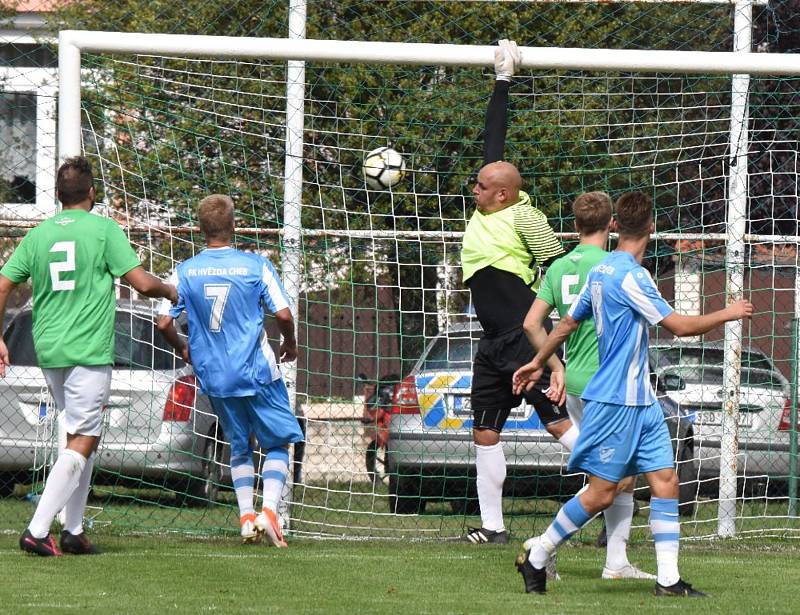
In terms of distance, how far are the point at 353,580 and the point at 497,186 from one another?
7.78 ft

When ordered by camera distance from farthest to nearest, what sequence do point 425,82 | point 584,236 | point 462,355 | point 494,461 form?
point 425,82
point 462,355
point 494,461
point 584,236

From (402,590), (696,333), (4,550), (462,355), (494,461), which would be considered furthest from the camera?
(462,355)

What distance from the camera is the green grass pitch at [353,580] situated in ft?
17.6

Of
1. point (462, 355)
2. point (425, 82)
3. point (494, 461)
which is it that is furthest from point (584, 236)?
point (425, 82)

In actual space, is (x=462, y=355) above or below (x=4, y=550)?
above

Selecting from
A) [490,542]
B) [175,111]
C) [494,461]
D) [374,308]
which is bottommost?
[490,542]

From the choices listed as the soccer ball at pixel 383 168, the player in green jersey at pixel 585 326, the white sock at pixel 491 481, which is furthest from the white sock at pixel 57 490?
the soccer ball at pixel 383 168

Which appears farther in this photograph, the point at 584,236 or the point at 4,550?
the point at 4,550

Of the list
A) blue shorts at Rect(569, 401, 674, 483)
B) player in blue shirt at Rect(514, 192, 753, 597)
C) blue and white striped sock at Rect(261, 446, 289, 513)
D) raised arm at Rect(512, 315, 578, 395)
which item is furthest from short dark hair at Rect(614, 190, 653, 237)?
blue and white striped sock at Rect(261, 446, 289, 513)

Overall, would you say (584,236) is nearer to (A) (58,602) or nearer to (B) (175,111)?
(A) (58,602)

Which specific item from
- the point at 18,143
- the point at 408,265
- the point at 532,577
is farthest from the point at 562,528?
the point at 18,143

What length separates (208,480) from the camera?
889cm

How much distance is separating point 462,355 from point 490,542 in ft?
6.19

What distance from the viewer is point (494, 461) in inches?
295
